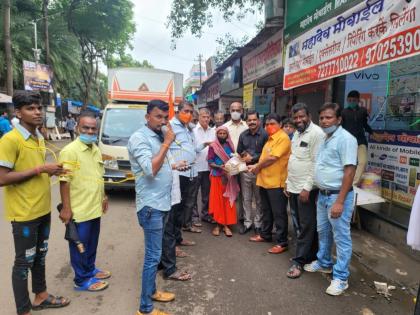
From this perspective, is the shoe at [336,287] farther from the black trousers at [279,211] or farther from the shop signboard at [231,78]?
the shop signboard at [231,78]

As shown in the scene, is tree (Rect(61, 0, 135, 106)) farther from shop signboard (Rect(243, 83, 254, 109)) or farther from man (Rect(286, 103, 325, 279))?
man (Rect(286, 103, 325, 279))

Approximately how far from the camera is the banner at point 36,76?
17469 mm

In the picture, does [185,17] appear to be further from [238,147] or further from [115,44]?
[115,44]

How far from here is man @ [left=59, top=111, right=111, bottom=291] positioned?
3000mm

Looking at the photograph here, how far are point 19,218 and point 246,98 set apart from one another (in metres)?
6.51

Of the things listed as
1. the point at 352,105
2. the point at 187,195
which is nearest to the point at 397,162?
the point at 352,105

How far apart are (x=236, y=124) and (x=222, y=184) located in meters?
1.04

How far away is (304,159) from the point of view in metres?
3.75

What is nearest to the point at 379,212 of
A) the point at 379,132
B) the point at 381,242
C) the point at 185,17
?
the point at 381,242

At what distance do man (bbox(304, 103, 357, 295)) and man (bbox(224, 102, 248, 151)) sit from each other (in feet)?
6.66

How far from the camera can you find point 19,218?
8.50 feet

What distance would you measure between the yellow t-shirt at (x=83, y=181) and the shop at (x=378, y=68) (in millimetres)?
3113

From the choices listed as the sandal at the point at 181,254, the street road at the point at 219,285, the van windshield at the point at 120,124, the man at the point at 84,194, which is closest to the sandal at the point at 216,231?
the street road at the point at 219,285

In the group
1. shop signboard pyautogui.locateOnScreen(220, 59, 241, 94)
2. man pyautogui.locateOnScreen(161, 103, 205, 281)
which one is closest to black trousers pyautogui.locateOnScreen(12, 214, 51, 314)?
man pyautogui.locateOnScreen(161, 103, 205, 281)
